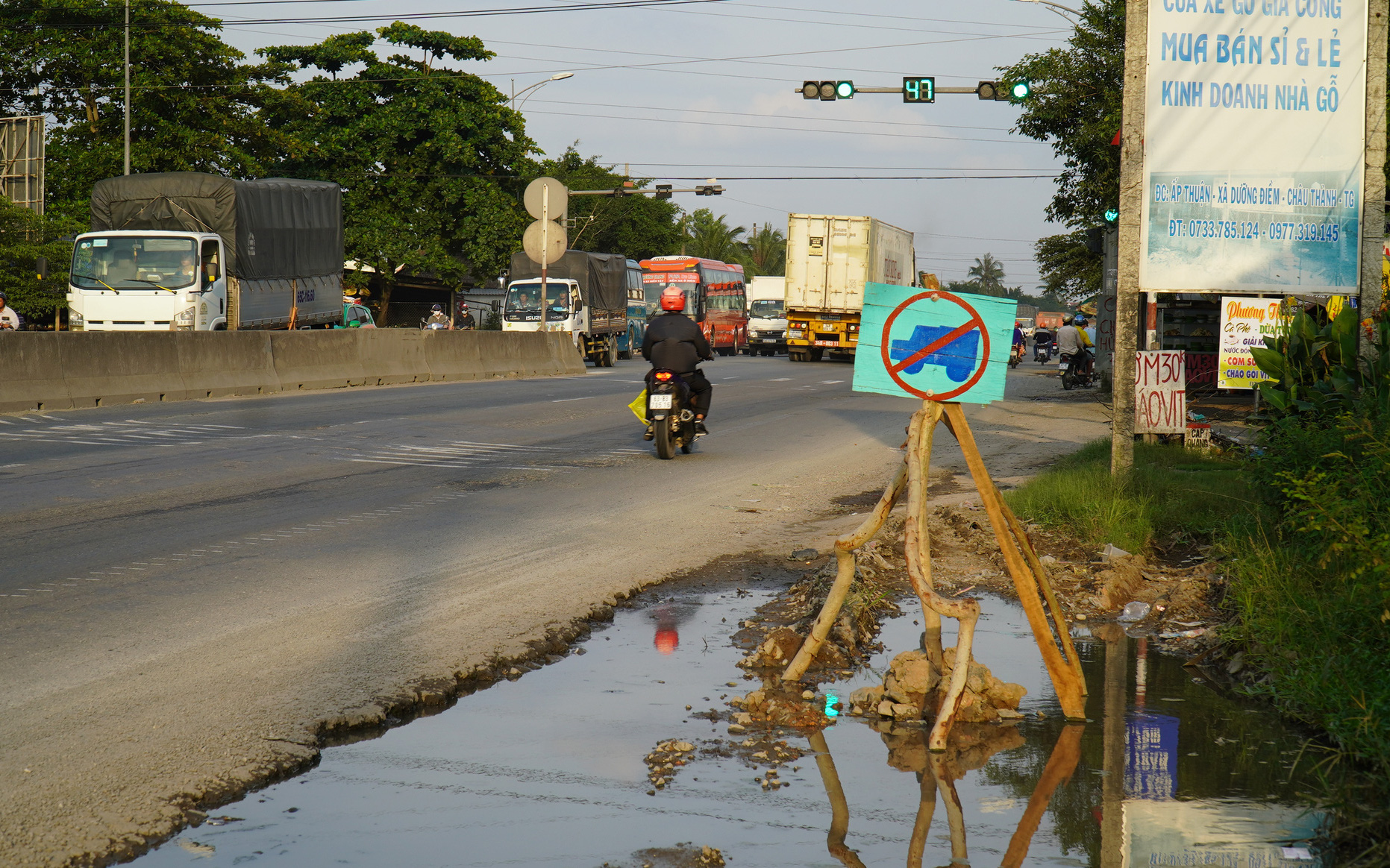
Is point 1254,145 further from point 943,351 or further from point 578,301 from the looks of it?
point 578,301

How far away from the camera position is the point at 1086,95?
26.3m

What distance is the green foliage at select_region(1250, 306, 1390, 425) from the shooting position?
758 centimetres

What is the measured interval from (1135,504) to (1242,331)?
5311mm

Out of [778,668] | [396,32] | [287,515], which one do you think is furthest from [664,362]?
[396,32]

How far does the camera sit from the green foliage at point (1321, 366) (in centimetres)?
758

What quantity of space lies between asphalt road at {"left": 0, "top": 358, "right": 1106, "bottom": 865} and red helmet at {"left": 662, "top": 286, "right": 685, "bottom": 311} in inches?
63.1

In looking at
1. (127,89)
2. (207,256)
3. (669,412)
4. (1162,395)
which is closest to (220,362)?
(207,256)

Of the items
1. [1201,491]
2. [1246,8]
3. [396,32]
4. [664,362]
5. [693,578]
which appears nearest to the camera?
[693,578]

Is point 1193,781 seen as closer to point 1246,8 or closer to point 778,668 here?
point 778,668

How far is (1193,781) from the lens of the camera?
419 cm

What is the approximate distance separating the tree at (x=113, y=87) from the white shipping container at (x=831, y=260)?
741 inches

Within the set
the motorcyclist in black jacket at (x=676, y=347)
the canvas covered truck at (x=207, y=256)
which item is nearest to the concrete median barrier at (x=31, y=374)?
the canvas covered truck at (x=207, y=256)

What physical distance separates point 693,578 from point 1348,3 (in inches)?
261

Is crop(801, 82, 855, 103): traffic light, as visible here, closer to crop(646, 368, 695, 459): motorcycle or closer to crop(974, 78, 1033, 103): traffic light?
crop(974, 78, 1033, 103): traffic light
